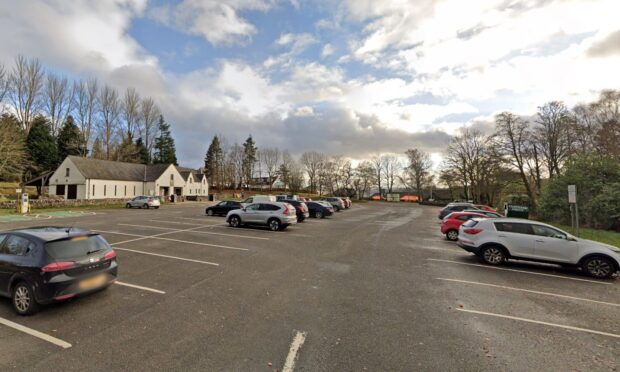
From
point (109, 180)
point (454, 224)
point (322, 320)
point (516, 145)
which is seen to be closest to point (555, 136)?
point (516, 145)

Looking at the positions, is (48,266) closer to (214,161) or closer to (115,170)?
(115,170)

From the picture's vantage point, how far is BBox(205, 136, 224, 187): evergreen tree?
291 ft

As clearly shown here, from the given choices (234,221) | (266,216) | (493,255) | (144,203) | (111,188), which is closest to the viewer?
(493,255)

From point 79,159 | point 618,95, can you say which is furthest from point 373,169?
point 79,159

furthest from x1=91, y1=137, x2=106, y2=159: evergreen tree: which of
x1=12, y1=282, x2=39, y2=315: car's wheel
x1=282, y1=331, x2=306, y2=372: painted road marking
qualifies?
x1=282, y1=331, x2=306, y2=372: painted road marking

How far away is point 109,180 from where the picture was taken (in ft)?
162

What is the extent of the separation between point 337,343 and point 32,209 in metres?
40.6

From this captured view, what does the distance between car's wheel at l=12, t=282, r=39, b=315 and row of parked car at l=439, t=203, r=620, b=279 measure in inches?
458

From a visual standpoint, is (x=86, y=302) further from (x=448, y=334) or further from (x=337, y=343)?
(x=448, y=334)

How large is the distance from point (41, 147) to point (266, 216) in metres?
56.4

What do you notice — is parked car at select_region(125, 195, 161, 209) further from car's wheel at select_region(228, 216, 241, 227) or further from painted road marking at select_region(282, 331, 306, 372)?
painted road marking at select_region(282, 331, 306, 372)

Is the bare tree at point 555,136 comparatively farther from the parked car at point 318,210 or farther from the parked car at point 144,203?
the parked car at point 144,203

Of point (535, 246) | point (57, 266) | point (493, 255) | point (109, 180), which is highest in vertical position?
point (109, 180)

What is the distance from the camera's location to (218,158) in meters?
89.4
